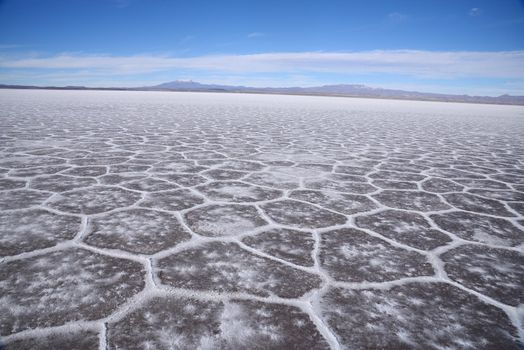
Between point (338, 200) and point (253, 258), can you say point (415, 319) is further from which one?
point (338, 200)

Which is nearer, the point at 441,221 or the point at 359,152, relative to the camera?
the point at 441,221

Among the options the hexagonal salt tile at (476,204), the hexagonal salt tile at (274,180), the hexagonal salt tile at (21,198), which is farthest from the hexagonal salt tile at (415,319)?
the hexagonal salt tile at (21,198)

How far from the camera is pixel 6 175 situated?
3900mm

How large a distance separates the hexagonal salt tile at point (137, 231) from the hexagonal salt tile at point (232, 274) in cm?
23

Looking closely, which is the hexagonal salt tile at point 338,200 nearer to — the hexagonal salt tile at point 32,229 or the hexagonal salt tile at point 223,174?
the hexagonal salt tile at point 223,174

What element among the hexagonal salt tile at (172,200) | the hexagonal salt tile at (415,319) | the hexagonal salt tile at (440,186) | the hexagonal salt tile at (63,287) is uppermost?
the hexagonal salt tile at (63,287)

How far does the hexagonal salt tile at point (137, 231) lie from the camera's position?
92.3 inches

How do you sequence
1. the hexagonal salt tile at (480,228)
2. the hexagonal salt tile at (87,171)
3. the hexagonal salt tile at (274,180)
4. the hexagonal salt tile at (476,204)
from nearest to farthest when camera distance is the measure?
1. the hexagonal salt tile at (480,228)
2. the hexagonal salt tile at (476,204)
3. the hexagonal salt tile at (274,180)
4. the hexagonal salt tile at (87,171)

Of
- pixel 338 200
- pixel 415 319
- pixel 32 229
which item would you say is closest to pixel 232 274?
pixel 415 319

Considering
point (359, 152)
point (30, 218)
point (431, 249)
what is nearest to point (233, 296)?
point (431, 249)

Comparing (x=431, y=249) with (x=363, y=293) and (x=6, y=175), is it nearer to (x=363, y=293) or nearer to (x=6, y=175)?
(x=363, y=293)

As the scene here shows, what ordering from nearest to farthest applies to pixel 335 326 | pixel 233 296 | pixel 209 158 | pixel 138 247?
pixel 335 326
pixel 233 296
pixel 138 247
pixel 209 158

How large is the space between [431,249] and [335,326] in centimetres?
124

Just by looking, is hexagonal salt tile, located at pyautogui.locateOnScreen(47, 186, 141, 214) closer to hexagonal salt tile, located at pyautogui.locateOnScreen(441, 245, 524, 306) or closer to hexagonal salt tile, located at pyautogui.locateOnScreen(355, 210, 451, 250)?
hexagonal salt tile, located at pyautogui.locateOnScreen(355, 210, 451, 250)
